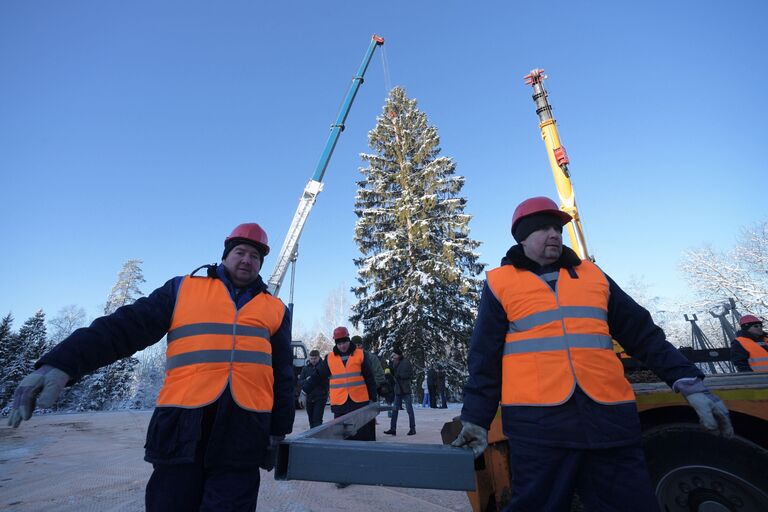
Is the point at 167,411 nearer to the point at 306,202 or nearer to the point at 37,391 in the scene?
the point at 37,391

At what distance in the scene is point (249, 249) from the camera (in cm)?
251

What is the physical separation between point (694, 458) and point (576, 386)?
1365 mm

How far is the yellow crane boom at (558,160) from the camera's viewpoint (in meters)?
7.89

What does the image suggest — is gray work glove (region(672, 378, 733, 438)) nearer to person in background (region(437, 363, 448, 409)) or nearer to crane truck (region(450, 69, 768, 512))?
crane truck (region(450, 69, 768, 512))

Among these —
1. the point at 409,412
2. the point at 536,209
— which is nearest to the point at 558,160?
the point at 409,412

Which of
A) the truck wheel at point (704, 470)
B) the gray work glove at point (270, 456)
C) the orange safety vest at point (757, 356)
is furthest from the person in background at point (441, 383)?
the gray work glove at point (270, 456)

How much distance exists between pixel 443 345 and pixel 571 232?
31.2 feet

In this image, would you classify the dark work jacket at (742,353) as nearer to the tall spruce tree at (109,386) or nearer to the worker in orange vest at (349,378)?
the worker in orange vest at (349,378)

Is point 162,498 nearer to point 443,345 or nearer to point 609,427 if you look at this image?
point 609,427

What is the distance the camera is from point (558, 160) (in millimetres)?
8766

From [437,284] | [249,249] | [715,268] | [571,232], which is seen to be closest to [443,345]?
[437,284]

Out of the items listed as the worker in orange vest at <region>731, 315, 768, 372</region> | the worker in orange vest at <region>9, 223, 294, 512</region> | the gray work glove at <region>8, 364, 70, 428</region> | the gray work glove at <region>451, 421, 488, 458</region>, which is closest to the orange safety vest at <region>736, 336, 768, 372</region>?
the worker in orange vest at <region>731, 315, 768, 372</region>

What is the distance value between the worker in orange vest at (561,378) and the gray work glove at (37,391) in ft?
6.46

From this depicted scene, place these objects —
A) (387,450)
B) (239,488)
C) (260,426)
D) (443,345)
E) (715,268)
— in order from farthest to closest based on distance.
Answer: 1. (715,268)
2. (443,345)
3. (260,426)
4. (239,488)
5. (387,450)
